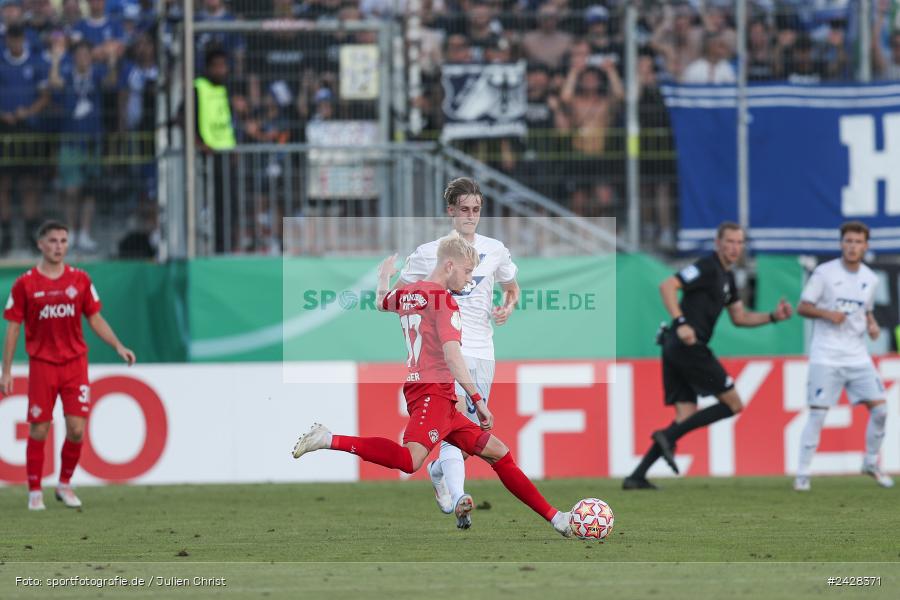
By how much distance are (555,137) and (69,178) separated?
5.13 m

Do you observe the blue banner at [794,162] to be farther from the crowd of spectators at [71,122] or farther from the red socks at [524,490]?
the red socks at [524,490]

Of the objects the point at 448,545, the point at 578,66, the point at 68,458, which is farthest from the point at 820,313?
the point at 68,458

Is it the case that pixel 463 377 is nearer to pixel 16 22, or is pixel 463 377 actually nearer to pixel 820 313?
pixel 820 313

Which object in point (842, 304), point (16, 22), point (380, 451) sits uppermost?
point (16, 22)

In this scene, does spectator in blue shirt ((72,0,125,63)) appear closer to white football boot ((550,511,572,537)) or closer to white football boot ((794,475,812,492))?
white football boot ((794,475,812,492))

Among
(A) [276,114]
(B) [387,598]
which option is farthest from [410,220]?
(B) [387,598]

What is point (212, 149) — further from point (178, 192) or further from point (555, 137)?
point (555, 137)

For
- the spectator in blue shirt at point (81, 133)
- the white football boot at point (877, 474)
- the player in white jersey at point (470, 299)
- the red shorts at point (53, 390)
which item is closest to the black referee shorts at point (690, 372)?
the white football boot at point (877, 474)

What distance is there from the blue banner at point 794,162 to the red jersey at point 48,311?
691 cm

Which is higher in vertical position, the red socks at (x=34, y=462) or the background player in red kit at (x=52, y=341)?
the background player in red kit at (x=52, y=341)

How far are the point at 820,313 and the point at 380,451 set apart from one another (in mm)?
5342

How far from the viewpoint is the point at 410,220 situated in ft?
53.3

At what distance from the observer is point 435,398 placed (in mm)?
9109

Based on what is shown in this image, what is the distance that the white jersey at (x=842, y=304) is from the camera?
13188mm
